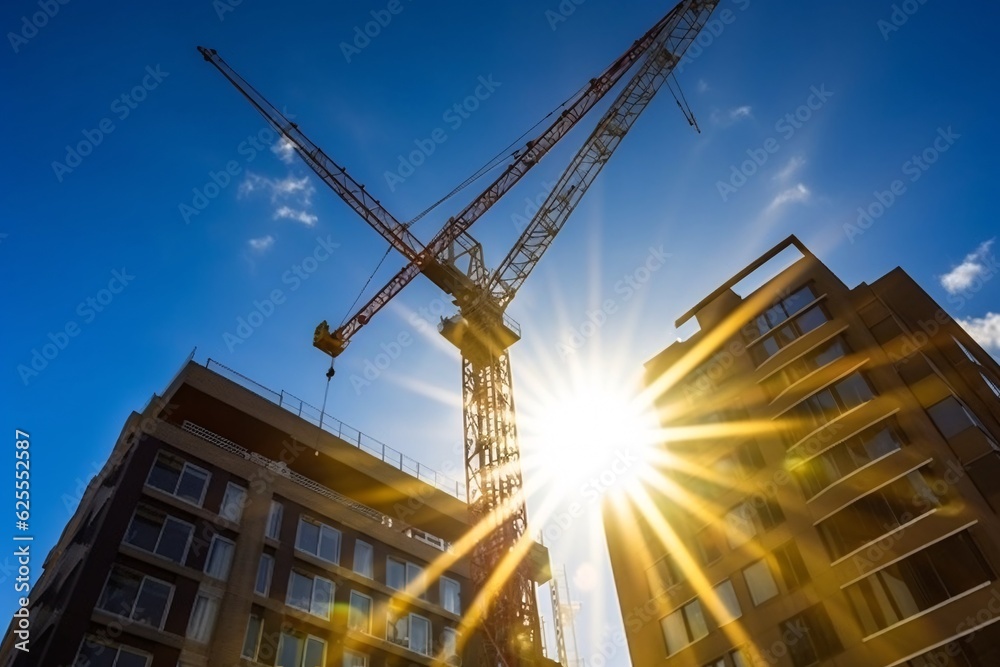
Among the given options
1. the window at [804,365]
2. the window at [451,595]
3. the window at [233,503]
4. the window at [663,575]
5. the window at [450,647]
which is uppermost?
the window at [804,365]

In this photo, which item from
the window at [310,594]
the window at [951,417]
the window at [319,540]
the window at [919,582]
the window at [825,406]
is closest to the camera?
the window at [919,582]

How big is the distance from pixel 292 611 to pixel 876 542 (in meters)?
27.3

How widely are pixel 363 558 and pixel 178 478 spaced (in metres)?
11.2

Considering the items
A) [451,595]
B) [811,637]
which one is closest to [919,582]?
[811,637]

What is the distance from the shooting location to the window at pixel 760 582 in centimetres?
3438

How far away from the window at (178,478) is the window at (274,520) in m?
3.74

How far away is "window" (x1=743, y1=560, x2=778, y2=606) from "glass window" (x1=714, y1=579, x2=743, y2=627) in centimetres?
90

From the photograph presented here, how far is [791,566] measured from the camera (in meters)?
34.1

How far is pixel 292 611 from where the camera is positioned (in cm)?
3616

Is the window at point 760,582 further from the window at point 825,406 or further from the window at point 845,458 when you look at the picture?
the window at point 825,406

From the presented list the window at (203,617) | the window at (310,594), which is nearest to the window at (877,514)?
the window at (310,594)

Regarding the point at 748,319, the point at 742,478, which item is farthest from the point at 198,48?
the point at 742,478

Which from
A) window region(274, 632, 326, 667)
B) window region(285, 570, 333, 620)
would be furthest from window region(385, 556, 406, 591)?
window region(274, 632, 326, 667)

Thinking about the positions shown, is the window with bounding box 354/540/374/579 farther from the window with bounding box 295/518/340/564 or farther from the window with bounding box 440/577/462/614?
the window with bounding box 440/577/462/614
